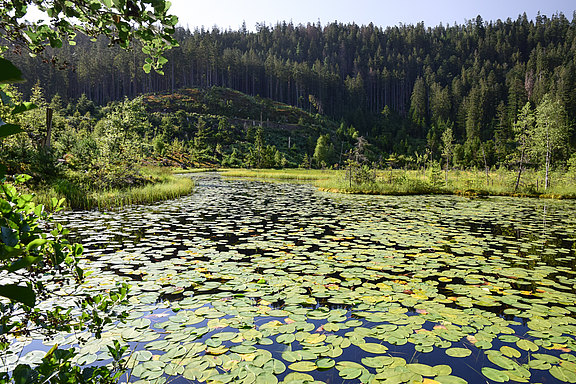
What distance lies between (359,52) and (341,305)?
155 metres

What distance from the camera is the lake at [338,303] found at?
2.97 metres

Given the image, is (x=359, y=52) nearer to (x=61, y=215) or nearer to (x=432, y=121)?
(x=432, y=121)

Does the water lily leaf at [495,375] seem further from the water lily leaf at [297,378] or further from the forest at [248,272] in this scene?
the water lily leaf at [297,378]

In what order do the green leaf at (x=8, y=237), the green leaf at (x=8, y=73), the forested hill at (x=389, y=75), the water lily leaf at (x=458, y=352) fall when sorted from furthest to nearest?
the forested hill at (x=389, y=75) → the water lily leaf at (x=458, y=352) → the green leaf at (x=8, y=237) → the green leaf at (x=8, y=73)

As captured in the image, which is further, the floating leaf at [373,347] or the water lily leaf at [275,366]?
the floating leaf at [373,347]

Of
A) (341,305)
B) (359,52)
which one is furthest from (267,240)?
(359,52)

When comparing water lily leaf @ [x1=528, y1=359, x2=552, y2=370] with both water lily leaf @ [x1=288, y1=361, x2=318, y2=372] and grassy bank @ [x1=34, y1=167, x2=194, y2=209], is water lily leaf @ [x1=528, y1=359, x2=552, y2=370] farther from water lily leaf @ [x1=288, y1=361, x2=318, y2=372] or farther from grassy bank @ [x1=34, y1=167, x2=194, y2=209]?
grassy bank @ [x1=34, y1=167, x2=194, y2=209]

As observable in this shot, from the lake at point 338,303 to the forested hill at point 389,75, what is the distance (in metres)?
60.1

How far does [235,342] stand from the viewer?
3348mm

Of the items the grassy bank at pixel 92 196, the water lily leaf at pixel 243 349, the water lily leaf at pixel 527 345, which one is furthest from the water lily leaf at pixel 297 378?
the grassy bank at pixel 92 196

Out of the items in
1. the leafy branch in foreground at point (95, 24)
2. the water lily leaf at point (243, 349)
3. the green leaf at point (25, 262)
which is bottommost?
the water lily leaf at point (243, 349)

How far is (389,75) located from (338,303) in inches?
4860

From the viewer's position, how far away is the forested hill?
77.9m

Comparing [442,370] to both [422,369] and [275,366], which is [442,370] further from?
[275,366]
